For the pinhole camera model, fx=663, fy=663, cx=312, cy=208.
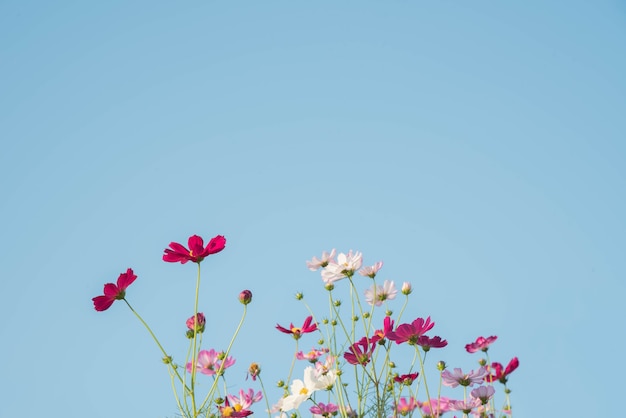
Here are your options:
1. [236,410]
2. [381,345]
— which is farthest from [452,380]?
[236,410]

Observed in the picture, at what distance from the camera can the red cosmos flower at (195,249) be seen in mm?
1539

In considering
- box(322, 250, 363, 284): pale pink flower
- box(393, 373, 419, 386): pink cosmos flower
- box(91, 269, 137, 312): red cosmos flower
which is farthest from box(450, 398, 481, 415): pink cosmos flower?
box(91, 269, 137, 312): red cosmos flower

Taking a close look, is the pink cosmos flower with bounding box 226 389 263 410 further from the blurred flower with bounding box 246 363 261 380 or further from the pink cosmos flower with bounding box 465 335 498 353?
the pink cosmos flower with bounding box 465 335 498 353

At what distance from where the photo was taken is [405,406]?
81.7 inches

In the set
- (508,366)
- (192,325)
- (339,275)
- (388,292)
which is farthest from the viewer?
(508,366)

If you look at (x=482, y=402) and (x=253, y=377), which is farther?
(x=253, y=377)

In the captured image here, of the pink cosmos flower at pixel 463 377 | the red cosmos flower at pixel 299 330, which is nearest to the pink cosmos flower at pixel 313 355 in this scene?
the red cosmos flower at pixel 299 330

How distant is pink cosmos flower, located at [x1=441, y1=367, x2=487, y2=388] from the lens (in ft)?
5.94

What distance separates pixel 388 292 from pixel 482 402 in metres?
0.40

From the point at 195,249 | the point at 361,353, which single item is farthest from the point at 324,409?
the point at 195,249

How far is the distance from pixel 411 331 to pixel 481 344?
2.16ft

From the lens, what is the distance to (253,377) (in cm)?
202

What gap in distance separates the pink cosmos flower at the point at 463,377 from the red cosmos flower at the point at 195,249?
2.40 ft

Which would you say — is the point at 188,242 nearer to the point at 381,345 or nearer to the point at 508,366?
the point at 381,345
